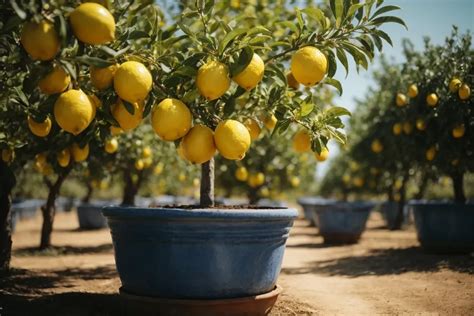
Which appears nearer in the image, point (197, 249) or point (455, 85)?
point (197, 249)

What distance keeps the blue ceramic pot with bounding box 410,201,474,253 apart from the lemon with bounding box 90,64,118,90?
17.3ft

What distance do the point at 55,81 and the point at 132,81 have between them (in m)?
0.37

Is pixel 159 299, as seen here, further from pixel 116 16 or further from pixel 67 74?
pixel 116 16

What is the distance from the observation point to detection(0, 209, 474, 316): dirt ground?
3.26 m

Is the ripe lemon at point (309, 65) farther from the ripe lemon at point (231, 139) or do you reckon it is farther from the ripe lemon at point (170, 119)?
the ripe lemon at point (170, 119)

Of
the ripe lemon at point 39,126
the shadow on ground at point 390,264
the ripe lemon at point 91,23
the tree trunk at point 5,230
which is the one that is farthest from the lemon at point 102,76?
the shadow on ground at point 390,264

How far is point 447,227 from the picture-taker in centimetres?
588

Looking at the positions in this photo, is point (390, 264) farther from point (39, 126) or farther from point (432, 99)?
point (39, 126)

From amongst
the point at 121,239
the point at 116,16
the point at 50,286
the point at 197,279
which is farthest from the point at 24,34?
the point at 50,286

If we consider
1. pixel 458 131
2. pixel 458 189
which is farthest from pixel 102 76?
pixel 458 189

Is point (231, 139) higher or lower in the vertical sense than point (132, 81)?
lower

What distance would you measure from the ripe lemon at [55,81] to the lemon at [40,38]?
16 centimetres

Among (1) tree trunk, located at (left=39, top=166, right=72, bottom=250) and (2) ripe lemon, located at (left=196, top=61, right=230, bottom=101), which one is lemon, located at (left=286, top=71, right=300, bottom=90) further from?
(1) tree trunk, located at (left=39, top=166, right=72, bottom=250)

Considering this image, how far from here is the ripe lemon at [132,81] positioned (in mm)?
2072
